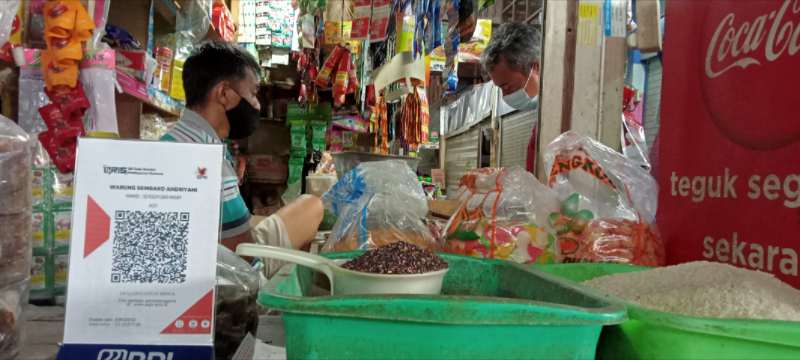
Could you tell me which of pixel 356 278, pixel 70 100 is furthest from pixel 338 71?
pixel 356 278

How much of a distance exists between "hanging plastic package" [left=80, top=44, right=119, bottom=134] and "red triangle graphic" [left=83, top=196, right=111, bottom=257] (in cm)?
121

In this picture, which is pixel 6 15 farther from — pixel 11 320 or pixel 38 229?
pixel 11 320

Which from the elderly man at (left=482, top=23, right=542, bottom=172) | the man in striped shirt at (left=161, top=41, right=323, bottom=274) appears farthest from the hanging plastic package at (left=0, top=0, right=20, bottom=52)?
the elderly man at (left=482, top=23, right=542, bottom=172)

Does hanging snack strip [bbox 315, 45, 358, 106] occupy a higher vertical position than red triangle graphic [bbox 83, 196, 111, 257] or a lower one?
higher

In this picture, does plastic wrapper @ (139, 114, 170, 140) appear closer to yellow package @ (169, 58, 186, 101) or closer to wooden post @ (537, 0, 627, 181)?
yellow package @ (169, 58, 186, 101)

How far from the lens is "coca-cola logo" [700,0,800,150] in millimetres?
937

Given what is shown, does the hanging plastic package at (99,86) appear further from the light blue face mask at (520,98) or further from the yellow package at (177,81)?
the light blue face mask at (520,98)

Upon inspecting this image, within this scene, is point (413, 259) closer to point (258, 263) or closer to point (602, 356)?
point (602, 356)

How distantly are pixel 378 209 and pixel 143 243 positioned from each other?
2.80 ft

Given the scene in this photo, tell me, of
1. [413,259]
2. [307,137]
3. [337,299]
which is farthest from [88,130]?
Result: [307,137]

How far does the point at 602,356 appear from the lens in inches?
24.2

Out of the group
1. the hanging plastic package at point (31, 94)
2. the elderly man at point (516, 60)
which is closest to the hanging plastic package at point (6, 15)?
the hanging plastic package at point (31, 94)

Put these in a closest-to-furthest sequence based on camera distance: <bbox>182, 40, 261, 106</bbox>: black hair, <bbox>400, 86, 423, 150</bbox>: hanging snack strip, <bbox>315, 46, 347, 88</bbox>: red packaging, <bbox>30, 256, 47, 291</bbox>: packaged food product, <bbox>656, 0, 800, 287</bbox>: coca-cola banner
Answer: <bbox>656, 0, 800, 287</bbox>: coca-cola banner < <bbox>30, 256, 47, 291</bbox>: packaged food product < <bbox>182, 40, 261, 106</bbox>: black hair < <bbox>400, 86, 423, 150</bbox>: hanging snack strip < <bbox>315, 46, 347, 88</bbox>: red packaging

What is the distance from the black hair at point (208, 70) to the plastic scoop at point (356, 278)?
78.5 inches
